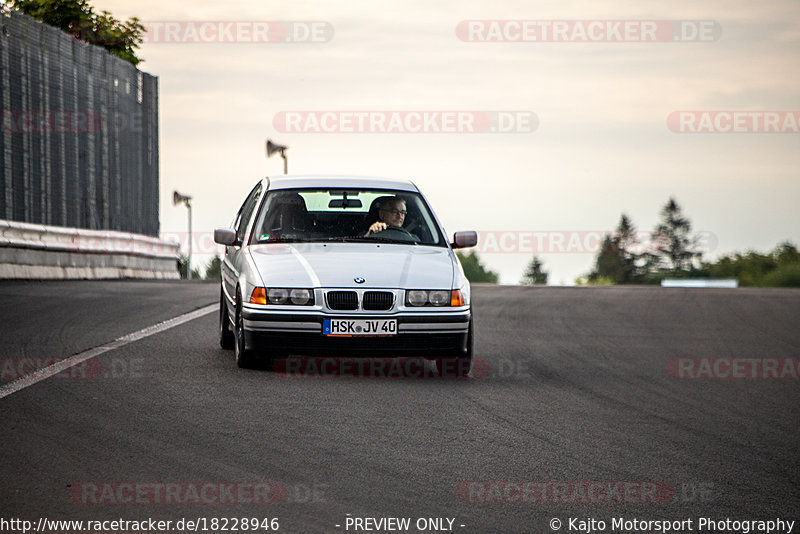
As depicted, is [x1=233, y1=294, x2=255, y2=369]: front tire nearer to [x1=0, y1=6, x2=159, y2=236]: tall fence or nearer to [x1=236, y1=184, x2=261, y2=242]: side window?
[x1=236, y1=184, x2=261, y2=242]: side window

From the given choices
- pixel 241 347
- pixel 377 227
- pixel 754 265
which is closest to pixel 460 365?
pixel 377 227

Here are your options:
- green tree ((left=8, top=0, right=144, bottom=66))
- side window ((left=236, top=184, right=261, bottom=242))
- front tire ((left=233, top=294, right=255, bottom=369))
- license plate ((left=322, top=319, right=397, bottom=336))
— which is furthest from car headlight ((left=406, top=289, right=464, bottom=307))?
green tree ((left=8, top=0, right=144, bottom=66))

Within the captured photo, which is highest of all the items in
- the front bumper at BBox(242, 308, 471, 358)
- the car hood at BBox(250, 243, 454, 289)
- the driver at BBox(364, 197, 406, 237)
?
the driver at BBox(364, 197, 406, 237)

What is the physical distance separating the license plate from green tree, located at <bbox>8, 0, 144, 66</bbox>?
140ft

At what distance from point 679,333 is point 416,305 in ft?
17.8

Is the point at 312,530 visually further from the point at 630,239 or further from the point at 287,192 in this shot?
the point at 630,239

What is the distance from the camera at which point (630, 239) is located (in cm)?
17150

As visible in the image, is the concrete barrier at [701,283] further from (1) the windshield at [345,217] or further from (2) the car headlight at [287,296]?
(2) the car headlight at [287,296]

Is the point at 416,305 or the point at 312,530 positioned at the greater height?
the point at 416,305

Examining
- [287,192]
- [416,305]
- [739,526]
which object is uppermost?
[287,192]

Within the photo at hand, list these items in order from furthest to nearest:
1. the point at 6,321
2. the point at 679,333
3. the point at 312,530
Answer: the point at 679,333, the point at 6,321, the point at 312,530

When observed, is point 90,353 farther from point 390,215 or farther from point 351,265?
point 390,215

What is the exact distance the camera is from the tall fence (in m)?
25.5

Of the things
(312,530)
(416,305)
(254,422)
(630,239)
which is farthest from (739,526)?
(630,239)
